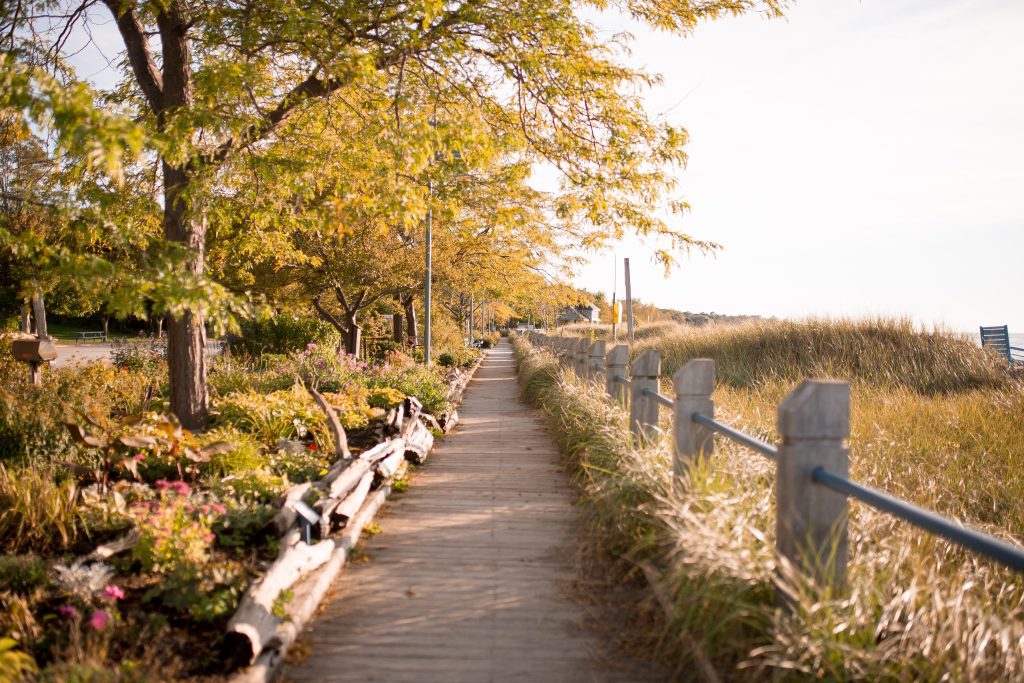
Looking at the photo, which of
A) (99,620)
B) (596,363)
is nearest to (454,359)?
(596,363)

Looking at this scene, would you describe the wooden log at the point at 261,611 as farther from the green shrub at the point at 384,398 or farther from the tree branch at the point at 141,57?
the green shrub at the point at 384,398

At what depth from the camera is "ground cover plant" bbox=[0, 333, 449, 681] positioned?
11.8 feet

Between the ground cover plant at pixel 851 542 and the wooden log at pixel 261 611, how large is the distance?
2.20m

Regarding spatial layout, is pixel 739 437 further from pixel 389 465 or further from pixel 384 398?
pixel 384 398

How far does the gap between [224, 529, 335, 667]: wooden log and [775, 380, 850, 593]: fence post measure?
274 centimetres

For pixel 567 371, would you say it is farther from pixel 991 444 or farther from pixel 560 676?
pixel 560 676

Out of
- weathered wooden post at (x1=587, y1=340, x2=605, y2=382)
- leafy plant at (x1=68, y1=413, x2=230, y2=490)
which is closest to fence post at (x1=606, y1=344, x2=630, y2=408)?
weathered wooden post at (x1=587, y1=340, x2=605, y2=382)

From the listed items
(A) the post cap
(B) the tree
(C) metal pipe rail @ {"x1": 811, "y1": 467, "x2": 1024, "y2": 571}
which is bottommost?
(C) metal pipe rail @ {"x1": 811, "y1": 467, "x2": 1024, "y2": 571}

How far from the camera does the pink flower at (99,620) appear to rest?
3500 mm

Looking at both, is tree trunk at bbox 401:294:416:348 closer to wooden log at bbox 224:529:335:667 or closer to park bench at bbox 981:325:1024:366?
park bench at bbox 981:325:1024:366

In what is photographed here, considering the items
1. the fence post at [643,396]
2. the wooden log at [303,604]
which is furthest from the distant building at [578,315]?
the wooden log at [303,604]

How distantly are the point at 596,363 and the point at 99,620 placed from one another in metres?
8.90

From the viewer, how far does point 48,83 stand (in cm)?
430

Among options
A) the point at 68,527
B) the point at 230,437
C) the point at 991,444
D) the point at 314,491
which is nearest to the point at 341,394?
the point at 230,437
